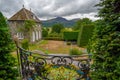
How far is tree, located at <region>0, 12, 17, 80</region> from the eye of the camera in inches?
132

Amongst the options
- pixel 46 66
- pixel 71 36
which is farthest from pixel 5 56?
pixel 71 36

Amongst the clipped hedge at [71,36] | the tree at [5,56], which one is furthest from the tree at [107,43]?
the clipped hedge at [71,36]

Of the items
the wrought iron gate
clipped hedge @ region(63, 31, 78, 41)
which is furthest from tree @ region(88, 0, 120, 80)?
clipped hedge @ region(63, 31, 78, 41)

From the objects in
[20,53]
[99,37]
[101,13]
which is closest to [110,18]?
[101,13]

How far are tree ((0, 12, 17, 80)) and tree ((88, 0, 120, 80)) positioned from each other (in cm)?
152

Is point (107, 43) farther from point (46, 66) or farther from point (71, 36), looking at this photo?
point (71, 36)

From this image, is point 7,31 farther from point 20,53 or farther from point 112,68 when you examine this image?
point 112,68

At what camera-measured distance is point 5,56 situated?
3.38 meters

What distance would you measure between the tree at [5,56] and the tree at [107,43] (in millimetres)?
1520

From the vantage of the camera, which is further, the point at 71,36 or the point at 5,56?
the point at 71,36

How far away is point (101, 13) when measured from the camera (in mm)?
3117

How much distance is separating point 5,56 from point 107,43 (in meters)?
1.80

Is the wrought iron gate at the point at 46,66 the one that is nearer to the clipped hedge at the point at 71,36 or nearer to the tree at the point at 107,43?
the tree at the point at 107,43

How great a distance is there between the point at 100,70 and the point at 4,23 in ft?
6.34
